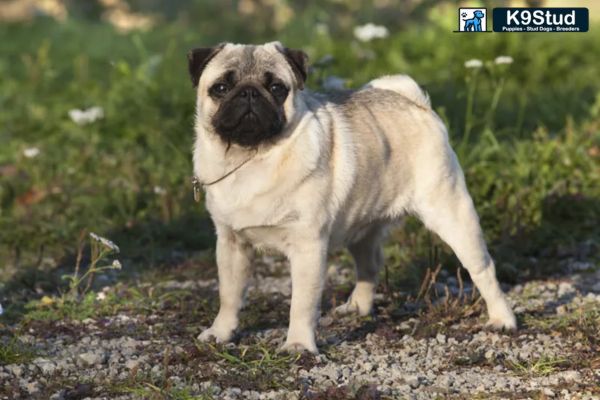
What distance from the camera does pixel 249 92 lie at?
4227 mm

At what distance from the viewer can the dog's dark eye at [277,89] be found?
431 cm

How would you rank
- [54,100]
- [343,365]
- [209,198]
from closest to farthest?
[343,365], [209,198], [54,100]

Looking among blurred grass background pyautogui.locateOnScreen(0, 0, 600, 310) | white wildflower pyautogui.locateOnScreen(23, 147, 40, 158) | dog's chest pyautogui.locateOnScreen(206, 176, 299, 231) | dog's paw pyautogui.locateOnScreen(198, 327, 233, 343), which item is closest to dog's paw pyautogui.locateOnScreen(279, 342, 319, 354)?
dog's paw pyautogui.locateOnScreen(198, 327, 233, 343)

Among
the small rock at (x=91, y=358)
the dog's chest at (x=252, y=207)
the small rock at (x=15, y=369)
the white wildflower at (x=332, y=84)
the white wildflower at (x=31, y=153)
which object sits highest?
the white wildflower at (x=332, y=84)

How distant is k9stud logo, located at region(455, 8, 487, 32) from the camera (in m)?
8.00

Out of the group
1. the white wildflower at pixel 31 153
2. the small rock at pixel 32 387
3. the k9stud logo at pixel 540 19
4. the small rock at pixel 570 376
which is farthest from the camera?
the k9stud logo at pixel 540 19

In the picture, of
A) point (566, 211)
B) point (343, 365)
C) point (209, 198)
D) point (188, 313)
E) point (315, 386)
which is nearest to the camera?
point (315, 386)

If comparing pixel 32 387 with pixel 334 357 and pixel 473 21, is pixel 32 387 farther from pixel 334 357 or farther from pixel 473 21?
pixel 473 21

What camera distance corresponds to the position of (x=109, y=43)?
1066 centimetres

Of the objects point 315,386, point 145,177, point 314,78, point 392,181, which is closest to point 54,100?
point 145,177

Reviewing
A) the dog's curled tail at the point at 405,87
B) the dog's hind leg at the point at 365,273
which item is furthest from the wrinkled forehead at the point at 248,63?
the dog's hind leg at the point at 365,273

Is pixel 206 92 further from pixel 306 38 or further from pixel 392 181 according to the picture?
pixel 306 38

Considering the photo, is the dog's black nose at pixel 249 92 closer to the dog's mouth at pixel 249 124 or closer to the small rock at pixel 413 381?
the dog's mouth at pixel 249 124

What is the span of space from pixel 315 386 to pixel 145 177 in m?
3.35
